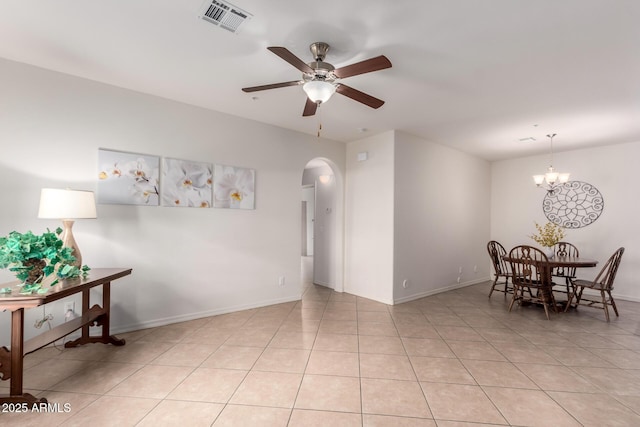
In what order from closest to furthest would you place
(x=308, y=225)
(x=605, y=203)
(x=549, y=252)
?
(x=549, y=252) < (x=605, y=203) < (x=308, y=225)

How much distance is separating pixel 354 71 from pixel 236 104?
193 cm

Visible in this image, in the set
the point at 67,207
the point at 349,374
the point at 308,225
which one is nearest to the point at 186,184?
the point at 67,207

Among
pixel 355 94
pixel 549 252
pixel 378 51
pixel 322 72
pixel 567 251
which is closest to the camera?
pixel 322 72

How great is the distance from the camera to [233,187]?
12.7 ft

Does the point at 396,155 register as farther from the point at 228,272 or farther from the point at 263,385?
the point at 263,385

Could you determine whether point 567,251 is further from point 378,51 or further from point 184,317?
point 184,317

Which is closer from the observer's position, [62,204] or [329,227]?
[62,204]

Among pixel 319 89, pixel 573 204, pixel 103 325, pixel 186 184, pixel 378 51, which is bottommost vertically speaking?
pixel 103 325

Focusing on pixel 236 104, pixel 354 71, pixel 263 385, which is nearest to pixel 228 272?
pixel 263 385

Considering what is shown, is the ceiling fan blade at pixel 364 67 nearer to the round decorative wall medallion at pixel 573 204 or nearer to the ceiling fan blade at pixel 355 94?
the ceiling fan blade at pixel 355 94

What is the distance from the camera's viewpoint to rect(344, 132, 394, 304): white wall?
173 inches

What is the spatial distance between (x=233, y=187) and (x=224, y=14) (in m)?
2.22

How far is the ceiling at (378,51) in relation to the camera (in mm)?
1909

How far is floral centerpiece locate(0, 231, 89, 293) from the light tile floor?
2.68 feet
